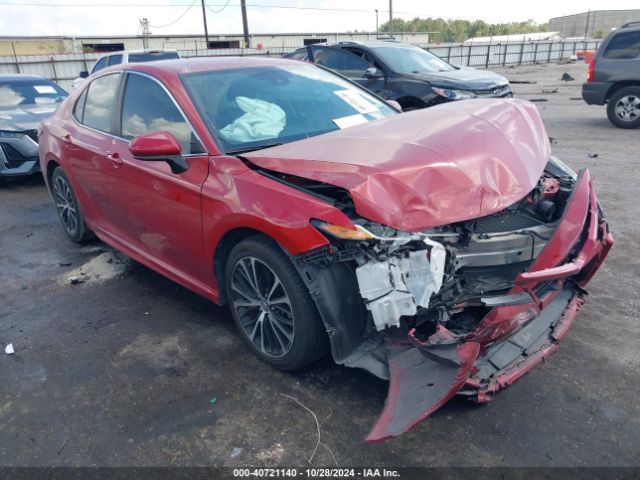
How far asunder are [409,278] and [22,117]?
7393 mm

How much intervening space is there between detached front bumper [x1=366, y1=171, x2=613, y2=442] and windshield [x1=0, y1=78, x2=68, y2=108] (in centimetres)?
824

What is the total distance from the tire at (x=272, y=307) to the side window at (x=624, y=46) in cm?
1009

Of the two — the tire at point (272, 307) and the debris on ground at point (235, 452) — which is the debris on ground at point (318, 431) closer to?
the tire at point (272, 307)

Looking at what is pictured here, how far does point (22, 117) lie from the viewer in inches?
302

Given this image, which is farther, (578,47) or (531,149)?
(578,47)

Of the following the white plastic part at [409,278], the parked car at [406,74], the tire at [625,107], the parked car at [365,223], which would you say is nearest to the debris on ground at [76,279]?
the parked car at [365,223]

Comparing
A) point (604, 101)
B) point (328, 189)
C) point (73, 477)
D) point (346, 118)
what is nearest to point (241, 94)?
point (346, 118)

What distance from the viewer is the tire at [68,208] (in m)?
4.96

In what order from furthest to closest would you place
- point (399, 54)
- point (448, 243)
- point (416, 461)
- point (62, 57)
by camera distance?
point (62, 57), point (399, 54), point (448, 243), point (416, 461)

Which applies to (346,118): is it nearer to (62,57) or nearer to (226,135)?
(226,135)

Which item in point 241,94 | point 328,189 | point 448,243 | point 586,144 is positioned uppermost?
point 241,94

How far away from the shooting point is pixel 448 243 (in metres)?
2.57

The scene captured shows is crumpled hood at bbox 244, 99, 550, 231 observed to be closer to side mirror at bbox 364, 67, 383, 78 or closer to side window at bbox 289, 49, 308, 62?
side mirror at bbox 364, 67, 383, 78

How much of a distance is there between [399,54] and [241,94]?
23.9 ft
